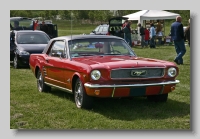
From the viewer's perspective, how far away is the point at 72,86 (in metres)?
8.05

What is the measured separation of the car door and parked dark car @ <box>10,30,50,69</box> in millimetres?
5303

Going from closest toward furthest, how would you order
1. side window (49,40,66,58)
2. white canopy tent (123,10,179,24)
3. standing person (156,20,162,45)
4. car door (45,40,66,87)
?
car door (45,40,66,87)
side window (49,40,66,58)
white canopy tent (123,10,179,24)
standing person (156,20,162,45)

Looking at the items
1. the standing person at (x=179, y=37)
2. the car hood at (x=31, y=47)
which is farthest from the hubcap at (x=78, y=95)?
the standing person at (x=179, y=37)

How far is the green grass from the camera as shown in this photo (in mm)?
6840

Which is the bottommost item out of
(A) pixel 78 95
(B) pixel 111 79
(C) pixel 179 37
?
(A) pixel 78 95

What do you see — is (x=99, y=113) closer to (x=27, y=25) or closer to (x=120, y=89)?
(x=120, y=89)

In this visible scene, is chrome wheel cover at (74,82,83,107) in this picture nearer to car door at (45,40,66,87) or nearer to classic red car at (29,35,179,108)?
classic red car at (29,35,179,108)

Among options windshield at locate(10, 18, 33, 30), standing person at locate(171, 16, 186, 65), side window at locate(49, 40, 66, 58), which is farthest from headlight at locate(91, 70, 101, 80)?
windshield at locate(10, 18, 33, 30)

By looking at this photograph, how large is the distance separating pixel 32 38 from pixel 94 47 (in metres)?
7.44

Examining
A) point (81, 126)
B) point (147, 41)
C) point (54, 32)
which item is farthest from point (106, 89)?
point (147, 41)

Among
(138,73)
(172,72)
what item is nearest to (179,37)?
(172,72)

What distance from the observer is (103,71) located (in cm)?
734

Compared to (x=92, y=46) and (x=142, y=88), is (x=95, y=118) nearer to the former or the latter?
(x=142, y=88)

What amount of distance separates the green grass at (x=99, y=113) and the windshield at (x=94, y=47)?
0.92 metres
